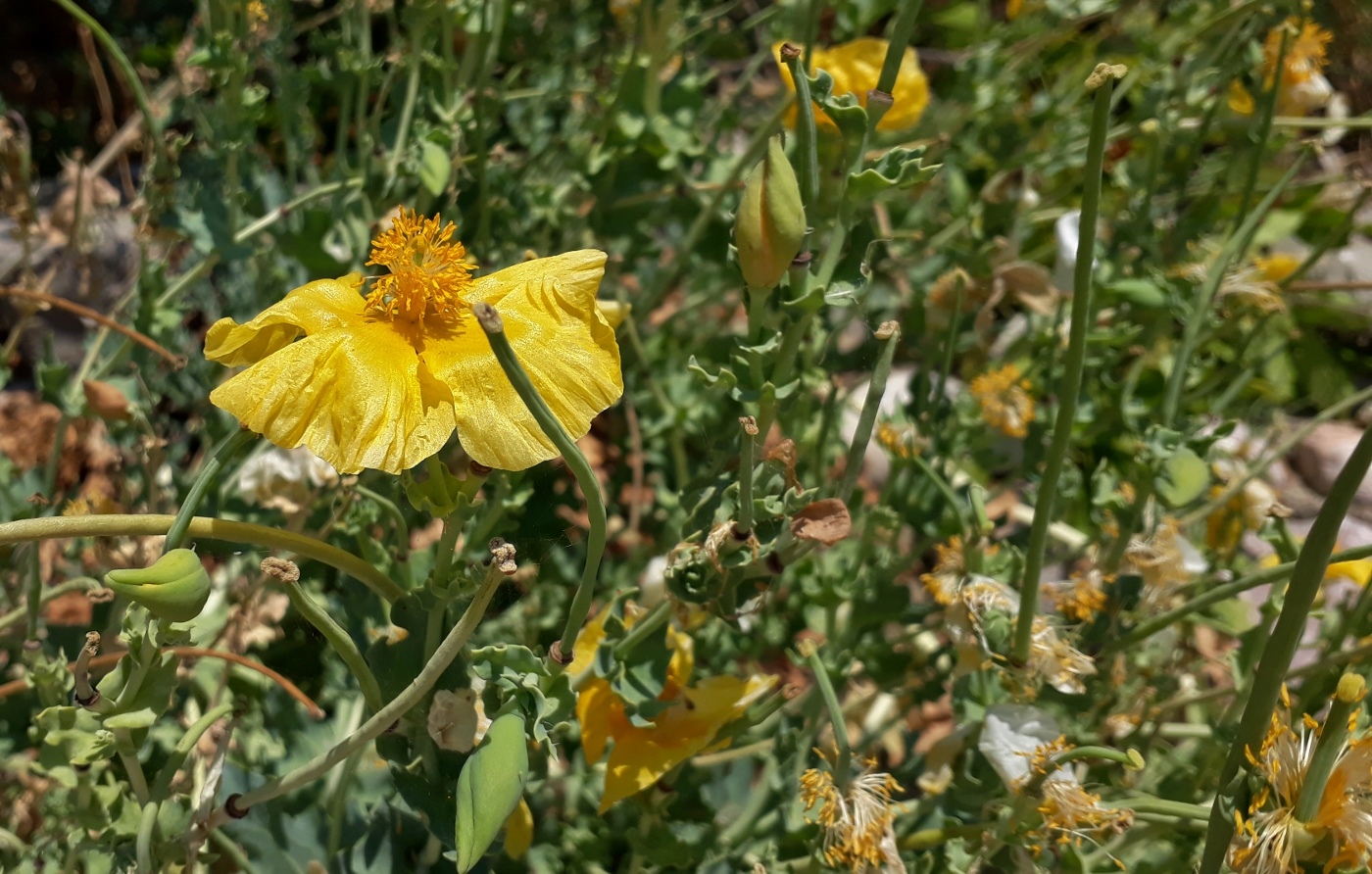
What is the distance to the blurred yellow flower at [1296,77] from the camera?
56.1 inches

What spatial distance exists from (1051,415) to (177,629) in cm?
117

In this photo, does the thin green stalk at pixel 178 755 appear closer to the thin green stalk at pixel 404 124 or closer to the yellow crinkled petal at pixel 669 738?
the yellow crinkled petal at pixel 669 738

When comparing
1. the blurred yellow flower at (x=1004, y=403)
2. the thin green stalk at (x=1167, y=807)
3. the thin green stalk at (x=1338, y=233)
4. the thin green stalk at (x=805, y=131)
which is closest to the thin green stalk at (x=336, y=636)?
the thin green stalk at (x=805, y=131)

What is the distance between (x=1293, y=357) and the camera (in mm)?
2559

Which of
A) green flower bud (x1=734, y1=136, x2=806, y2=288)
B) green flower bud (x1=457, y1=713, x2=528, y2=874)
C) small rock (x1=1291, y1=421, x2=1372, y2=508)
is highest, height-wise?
green flower bud (x1=734, y1=136, x2=806, y2=288)

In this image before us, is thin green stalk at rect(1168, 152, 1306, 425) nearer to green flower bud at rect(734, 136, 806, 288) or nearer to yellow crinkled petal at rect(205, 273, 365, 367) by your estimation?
green flower bud at rect(734, 136, 806, 288)

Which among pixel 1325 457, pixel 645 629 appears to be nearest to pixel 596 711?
pixel 645 629

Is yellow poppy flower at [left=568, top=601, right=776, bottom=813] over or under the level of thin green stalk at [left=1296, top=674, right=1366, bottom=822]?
under

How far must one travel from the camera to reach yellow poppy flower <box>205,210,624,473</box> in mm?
722

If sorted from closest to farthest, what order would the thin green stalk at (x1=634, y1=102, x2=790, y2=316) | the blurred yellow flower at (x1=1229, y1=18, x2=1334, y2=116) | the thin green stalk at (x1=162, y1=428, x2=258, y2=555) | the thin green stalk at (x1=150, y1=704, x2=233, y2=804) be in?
the thin green stalk at (x1=162, y1=428, x2=258, y2=555) → the thin green stalk at (x1=150, y1=704, x2=233, y2=804) → the thin green stalk at (x1=634, y1=102, x2=790, y2=316) → the blurred yellow flower at (x1=1229, y1=18, x2=1334, y2=116)

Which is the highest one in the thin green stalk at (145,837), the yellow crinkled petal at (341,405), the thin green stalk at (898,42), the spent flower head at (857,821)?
the thin green stalk at (898,42)

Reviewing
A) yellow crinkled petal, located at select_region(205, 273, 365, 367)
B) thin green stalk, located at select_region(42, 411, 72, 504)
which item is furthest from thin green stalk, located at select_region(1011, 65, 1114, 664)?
thin green stalk, located at select_region(42, 411, 72, 504)

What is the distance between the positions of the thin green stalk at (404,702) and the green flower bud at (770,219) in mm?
312

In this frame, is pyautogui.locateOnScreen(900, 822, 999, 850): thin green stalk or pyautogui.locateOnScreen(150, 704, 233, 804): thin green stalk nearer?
pyautogui.locateOnScreen(150, 704, 233, 804): thin green stalk
